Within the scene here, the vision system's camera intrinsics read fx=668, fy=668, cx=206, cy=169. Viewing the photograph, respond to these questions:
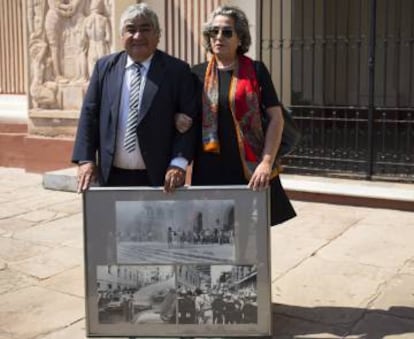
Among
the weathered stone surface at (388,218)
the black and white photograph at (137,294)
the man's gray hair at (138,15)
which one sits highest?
the man's gray hair at (138,15)

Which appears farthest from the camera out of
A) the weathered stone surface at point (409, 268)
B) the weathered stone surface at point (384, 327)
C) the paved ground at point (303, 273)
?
the weathered stone surface at point (409, 268)

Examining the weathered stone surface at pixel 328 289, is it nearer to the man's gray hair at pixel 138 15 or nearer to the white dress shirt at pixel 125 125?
the white dress shirt at pixel 125 125

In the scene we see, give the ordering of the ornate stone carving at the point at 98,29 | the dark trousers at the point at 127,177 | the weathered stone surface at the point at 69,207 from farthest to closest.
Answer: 1. the ornate stone carving at the point at 98,29
2. the weathered stone surface at the point at 69,207
3. the dark trousers at the point at 127,177

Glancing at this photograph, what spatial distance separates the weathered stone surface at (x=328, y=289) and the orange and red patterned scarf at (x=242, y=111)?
3.58 ft

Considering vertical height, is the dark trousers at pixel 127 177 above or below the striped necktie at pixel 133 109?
below

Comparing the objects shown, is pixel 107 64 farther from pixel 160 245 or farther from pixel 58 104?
pixel 58 104

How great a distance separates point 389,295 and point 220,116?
5.74 ft

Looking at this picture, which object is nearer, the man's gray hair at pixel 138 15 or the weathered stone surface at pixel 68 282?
the man's gray hair at pixel 138 15

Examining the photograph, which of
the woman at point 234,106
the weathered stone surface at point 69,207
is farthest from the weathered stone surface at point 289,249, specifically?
the weathered stone surface at point 69,207

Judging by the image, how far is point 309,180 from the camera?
24.5ft

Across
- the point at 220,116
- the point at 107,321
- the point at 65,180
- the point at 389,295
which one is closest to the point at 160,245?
the point at 107,321

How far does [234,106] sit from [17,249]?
296 centimetres

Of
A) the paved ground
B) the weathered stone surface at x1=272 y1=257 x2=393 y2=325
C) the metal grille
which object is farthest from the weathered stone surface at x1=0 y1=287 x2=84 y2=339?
the metal grille

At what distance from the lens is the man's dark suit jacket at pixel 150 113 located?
338 centimetres
